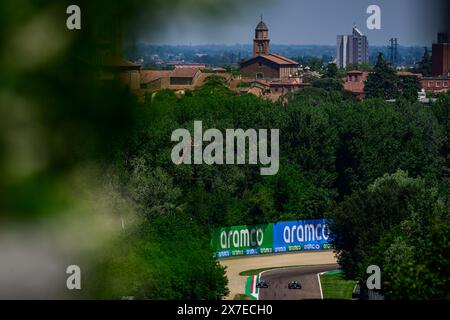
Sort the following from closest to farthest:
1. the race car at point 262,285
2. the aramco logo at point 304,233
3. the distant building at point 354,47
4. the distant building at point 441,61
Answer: the race car at point 262,285
the aramco logo at point 304,233
the distant building at point 354,47
the distant building at point 441,61

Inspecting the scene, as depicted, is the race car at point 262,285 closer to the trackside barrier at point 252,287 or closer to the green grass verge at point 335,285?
the trackside barrier at point 252,287

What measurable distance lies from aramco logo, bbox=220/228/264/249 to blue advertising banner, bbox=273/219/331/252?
1.85ft

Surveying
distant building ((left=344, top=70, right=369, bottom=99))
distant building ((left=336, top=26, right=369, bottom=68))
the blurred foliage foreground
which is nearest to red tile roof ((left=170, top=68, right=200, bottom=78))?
the blurred foliage foreground

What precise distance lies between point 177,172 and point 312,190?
4.90 metres

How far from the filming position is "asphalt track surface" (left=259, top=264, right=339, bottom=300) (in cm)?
2372

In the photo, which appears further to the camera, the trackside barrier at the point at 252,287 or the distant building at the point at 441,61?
the distant building at the point at 441,61

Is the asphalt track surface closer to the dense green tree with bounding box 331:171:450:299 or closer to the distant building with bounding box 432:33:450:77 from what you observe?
the dense green tree with bounding box 331:171:450:299

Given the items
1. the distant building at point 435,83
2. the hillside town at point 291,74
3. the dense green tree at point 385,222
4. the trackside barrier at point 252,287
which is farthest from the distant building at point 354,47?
the trackside barrier at point 252,287

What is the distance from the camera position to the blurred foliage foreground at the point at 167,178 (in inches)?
30.4

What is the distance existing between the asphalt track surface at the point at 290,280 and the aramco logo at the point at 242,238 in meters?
1.30

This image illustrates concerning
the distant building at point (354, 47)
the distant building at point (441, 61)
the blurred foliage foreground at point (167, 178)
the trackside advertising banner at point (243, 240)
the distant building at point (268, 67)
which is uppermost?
the distant building at point (441, 61)

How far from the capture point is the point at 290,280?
2684cm

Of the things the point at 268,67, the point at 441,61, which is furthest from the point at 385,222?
the point at 441,61
